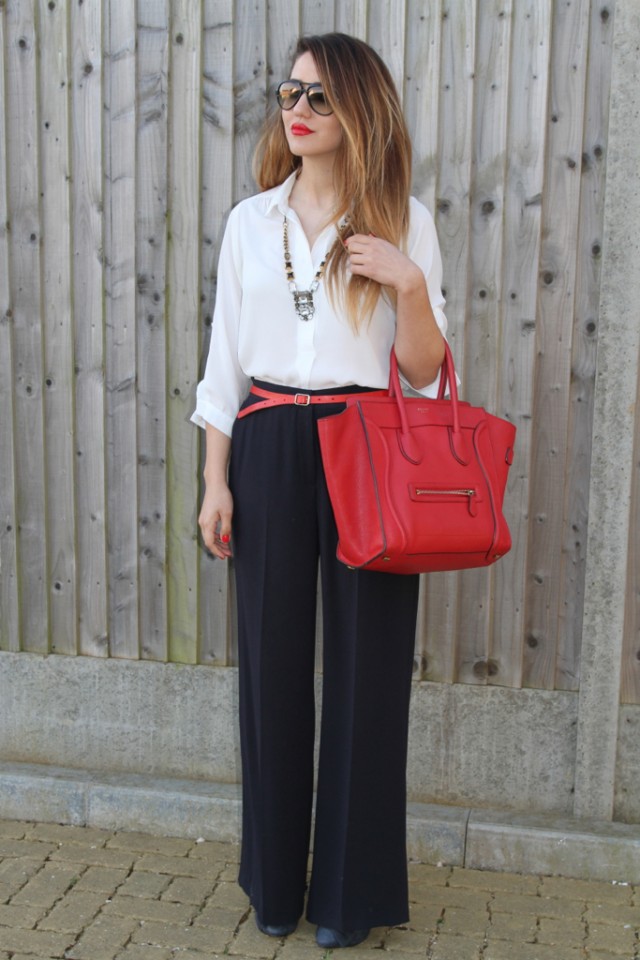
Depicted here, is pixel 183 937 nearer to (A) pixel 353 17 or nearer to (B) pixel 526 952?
(B) pixel 526 952

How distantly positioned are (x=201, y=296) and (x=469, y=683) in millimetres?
1512

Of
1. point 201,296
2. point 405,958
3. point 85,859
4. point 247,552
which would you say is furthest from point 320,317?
point 85,859

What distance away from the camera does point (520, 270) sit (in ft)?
10.7

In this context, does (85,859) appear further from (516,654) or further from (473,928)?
(516,654)

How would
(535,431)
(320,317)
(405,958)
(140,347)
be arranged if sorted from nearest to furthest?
(320,317), (405,958), (535,431), (140,347)

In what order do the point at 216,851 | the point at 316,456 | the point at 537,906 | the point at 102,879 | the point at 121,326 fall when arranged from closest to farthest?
the point at 316,456
the point at 537,906
the point at 102,879
the point at 216,851
the point at 121,326

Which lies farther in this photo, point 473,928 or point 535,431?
point 535,431

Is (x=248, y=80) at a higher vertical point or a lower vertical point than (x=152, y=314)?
higher

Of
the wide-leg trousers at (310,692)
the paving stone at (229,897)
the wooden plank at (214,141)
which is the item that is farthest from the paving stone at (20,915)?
the wooden plank at (214,141)

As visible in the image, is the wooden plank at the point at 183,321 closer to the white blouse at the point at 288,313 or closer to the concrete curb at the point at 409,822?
the concrete curb at the point at 409,822

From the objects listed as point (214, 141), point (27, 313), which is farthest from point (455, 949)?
point (214, 141)

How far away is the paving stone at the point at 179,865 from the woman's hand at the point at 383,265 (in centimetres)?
188

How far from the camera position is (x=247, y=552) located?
277 centimetres

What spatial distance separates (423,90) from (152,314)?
1100 millimetres
